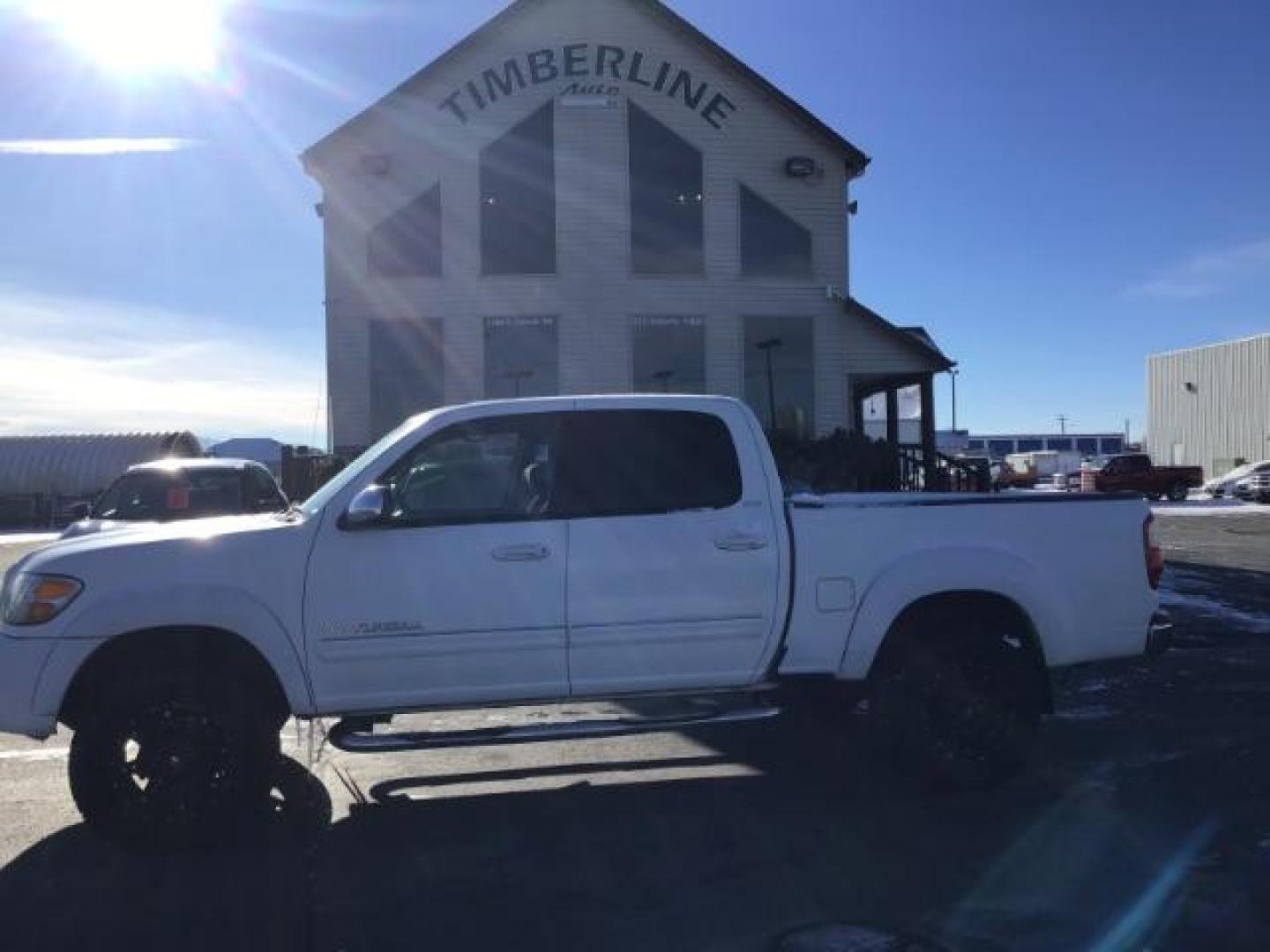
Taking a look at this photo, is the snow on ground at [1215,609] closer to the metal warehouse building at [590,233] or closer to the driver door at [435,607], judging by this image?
the metal warehouse building at [590,233]

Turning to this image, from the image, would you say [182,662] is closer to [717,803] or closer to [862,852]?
[717,803]

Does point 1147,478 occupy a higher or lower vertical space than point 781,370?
lower

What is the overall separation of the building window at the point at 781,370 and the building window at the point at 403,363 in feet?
16.5

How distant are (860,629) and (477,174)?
1371cm

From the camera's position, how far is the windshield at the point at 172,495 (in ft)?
34.5

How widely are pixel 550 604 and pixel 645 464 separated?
88 cm

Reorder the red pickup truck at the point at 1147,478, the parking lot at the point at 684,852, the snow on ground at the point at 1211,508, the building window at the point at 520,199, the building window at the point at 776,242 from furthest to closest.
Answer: the red pickup truck at the point at 1147,478 → the snow on ground at the point at 1211,508 → the building window at the point at 776,242 → the building window at the point at 520,199 → the parking lot at the point at 684,852

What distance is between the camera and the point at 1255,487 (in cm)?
3722

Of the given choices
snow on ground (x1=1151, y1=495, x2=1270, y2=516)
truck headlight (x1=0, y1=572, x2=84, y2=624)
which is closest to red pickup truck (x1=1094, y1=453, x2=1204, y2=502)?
snow on ground (x1=1151, y1=495, x2=1270, y2=516)

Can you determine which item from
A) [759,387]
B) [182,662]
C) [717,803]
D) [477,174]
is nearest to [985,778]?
[717,803]

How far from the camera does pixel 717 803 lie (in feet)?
18.3

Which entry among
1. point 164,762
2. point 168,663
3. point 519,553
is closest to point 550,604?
point 519,553

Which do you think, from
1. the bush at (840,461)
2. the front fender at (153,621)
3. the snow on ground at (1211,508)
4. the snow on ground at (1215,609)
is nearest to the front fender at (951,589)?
the front fender at (153,621)

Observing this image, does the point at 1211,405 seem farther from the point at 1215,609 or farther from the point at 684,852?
the point at 684,852
